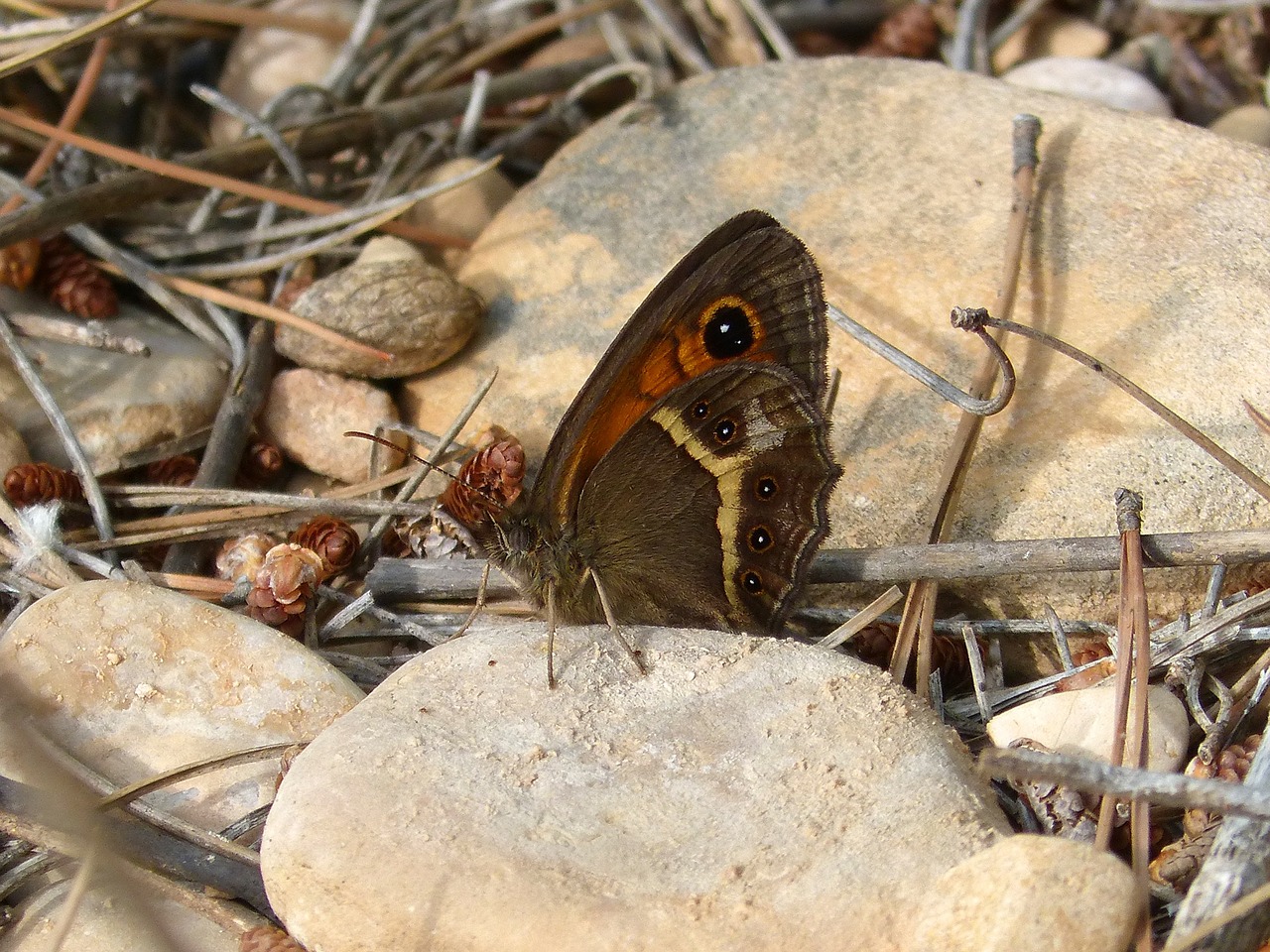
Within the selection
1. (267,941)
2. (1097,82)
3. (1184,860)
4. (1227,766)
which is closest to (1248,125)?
(1097,82)

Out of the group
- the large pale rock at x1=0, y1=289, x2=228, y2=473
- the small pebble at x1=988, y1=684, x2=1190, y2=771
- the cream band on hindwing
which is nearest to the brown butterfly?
the cream band on hindwing

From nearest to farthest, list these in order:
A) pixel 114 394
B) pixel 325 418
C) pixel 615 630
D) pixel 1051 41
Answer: pixel 615 630
pixel 114 394
pixel 325 418
pixel 1051 41

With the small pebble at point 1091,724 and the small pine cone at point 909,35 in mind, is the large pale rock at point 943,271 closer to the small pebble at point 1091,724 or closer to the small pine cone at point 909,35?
the small pebble at point 1091,724

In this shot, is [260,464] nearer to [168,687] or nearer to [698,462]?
[168,687]

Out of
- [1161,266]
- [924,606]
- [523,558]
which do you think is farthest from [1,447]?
[1161,266]

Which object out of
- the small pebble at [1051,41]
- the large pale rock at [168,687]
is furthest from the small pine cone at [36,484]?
the small pebble at [1051,41]

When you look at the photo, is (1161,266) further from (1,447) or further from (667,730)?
(1,447)

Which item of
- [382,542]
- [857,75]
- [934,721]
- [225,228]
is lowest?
[382,542]
